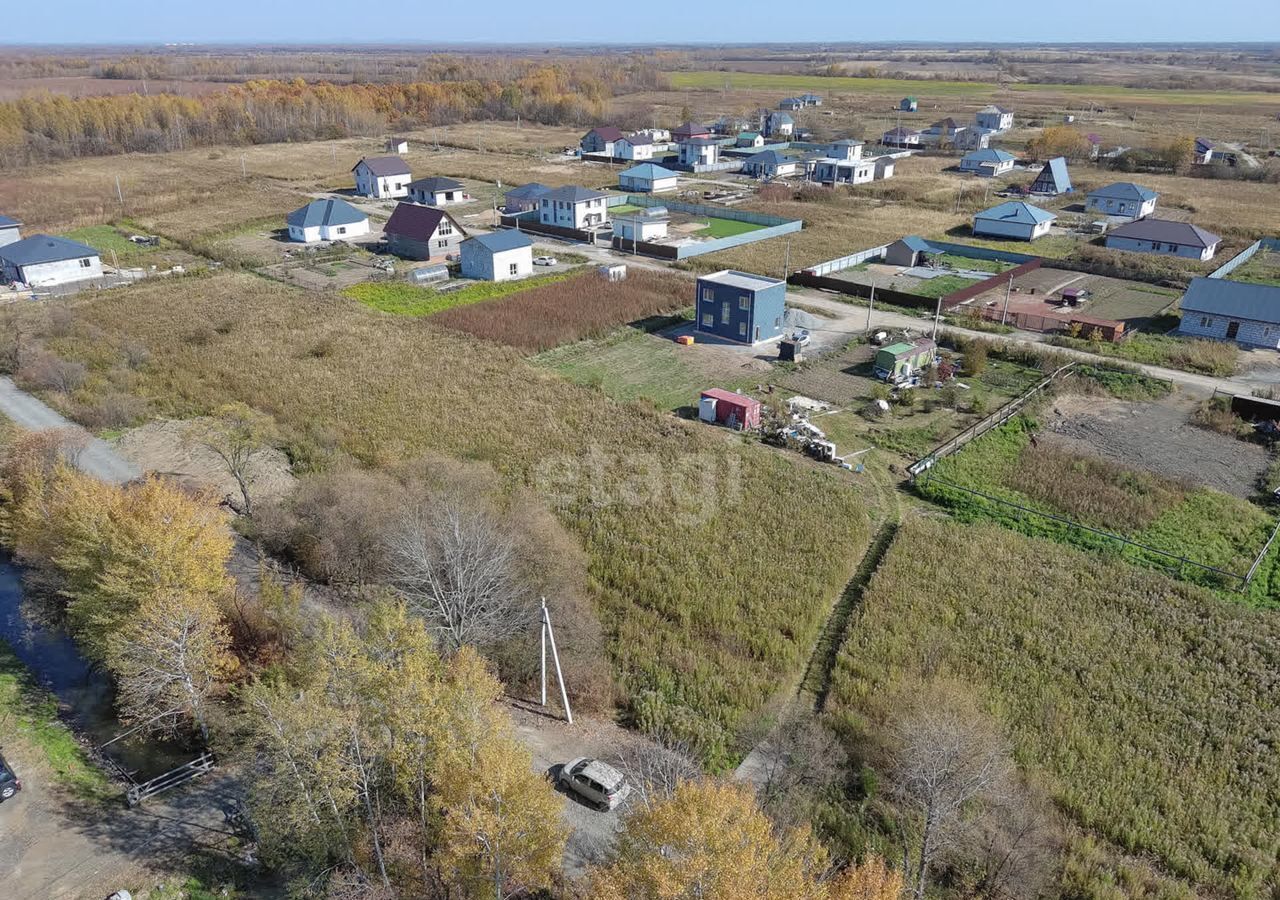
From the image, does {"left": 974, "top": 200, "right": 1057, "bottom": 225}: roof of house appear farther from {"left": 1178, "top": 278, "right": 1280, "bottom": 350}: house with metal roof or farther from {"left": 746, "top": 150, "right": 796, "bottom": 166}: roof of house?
{"left": 746, "top": 150, "right": 796, "bottom": 166}: roof of house

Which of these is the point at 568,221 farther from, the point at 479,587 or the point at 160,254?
the point at 479,587

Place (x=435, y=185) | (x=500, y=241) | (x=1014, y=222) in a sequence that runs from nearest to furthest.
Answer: (x=500, y=241)
(x=1014, y=222)
(x=435, y=185)

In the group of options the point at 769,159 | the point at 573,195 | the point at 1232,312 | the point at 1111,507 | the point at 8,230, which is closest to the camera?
the point at 1111,507

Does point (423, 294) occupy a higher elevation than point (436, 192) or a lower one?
lower

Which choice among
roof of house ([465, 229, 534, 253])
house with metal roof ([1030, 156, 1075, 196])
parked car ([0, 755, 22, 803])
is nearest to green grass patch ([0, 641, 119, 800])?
parked car ([0, 755, 22, 803])

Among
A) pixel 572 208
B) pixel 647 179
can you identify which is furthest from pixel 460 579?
pixel 647 179

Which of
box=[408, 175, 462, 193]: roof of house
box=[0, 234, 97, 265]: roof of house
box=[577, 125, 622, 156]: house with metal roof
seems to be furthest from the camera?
box=[577, 125, 622, 156]: house with metal roof

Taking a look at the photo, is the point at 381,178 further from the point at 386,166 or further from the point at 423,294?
the point at 423,294
